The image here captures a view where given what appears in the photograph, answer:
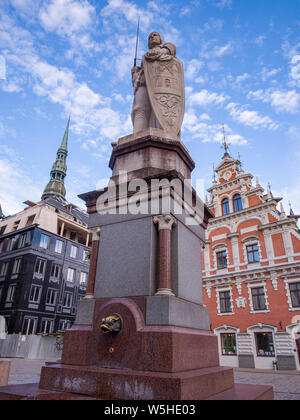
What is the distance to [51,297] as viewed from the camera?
3178cm

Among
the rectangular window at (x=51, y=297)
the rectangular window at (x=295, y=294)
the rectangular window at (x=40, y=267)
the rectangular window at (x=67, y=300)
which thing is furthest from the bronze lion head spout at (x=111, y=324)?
the rectangular window at (x=67, y=300)

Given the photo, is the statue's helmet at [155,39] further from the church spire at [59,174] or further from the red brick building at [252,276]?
the church spire at [59,174]

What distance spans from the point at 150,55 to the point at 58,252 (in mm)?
30980

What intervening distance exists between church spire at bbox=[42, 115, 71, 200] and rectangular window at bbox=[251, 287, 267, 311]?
61.4 metres

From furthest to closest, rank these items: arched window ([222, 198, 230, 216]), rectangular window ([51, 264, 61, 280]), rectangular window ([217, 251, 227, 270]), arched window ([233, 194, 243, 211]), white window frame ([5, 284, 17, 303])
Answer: rectangular window ([51, 264, 61, 280])
white window frame ([5, 284, 17, 303])
arched window ([222, 198, 230, 216])
arched window ([233, 194, 243, 211])
rectangular window ([217, 251, 227, 270])

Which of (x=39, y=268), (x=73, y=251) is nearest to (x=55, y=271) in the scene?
(x=39, y=268)

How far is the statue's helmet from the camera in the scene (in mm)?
7000

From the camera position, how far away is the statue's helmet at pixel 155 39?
700 centimetres

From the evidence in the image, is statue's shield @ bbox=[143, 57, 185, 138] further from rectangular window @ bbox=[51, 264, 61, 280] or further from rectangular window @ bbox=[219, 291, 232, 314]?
rectangular window @ bbox=[51, 264, 61, 280]

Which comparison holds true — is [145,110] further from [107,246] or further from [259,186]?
[259,186]

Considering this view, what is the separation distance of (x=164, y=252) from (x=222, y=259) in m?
22.7

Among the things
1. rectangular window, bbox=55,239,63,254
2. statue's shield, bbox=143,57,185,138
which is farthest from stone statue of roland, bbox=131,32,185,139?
rectangular window, bbox=55,239,63,254

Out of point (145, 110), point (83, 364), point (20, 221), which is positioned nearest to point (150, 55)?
point (145, 110)

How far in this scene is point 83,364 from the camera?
3992mm
